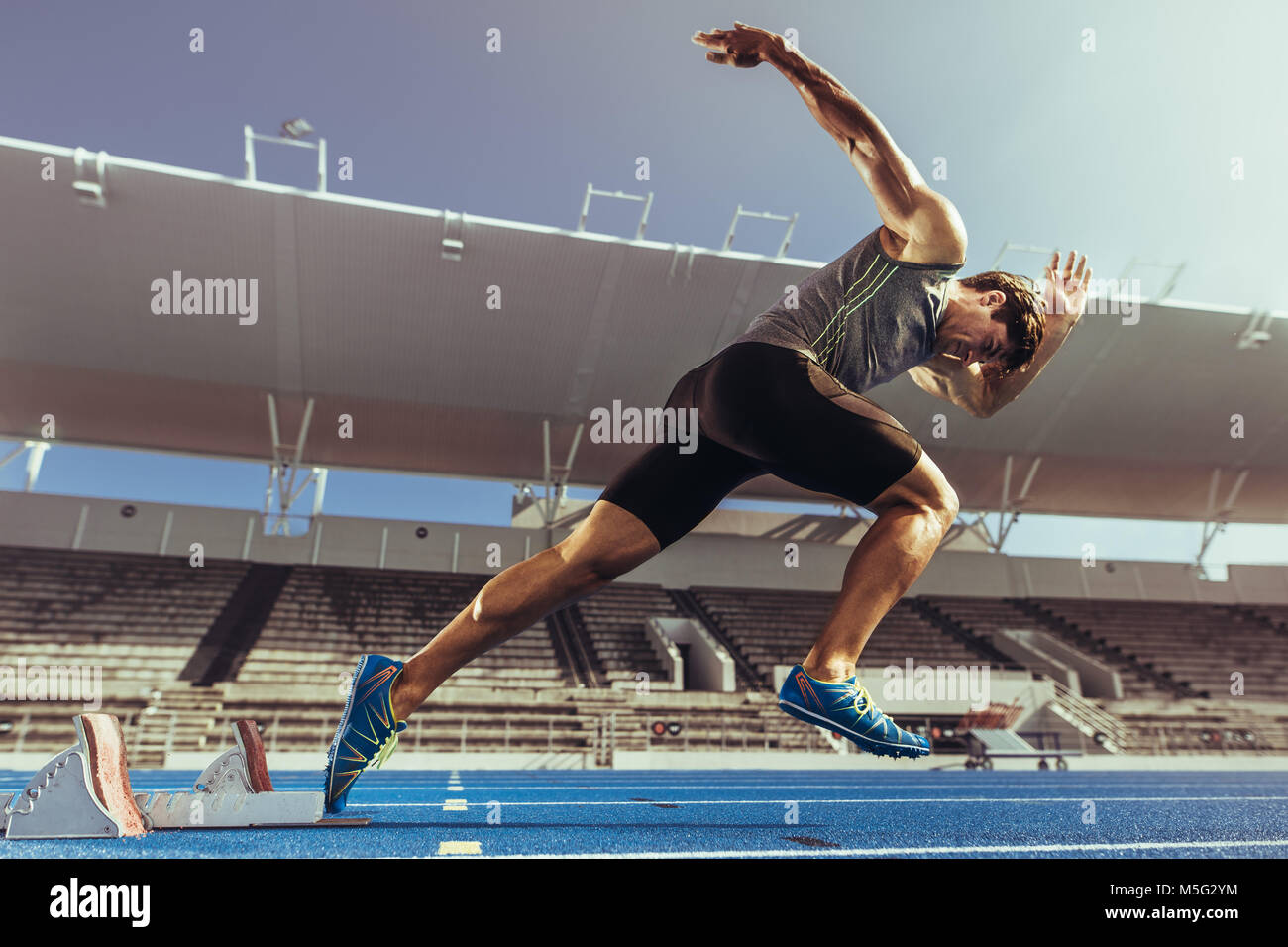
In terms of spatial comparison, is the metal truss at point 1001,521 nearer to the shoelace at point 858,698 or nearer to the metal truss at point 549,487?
the metal truss at point 549,487

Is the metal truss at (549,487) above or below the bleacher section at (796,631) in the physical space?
above

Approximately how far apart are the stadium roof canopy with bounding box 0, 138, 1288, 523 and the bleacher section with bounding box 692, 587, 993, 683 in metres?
4.86

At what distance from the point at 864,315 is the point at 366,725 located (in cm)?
165

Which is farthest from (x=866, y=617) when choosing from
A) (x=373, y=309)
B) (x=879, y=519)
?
(x=373, y=309)

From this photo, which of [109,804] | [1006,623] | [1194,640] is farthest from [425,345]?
[1194,640]

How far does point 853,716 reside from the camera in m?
1.72

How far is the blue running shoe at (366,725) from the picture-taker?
203cm

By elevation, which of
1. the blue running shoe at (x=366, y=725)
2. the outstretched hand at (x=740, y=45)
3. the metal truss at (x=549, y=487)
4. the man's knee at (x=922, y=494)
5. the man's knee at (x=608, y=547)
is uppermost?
the metal truss at (x=549, y=487)

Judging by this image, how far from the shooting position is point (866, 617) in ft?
5.98

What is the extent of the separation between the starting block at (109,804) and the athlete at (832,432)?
0.76 m

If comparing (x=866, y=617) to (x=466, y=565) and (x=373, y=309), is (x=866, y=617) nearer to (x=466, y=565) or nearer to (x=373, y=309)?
(x=373, y=309)

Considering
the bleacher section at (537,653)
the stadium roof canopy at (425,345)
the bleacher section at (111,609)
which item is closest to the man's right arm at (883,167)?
the bleacher section at (537,653)

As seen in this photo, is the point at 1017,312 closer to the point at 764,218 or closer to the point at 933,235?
the point at 933,235
